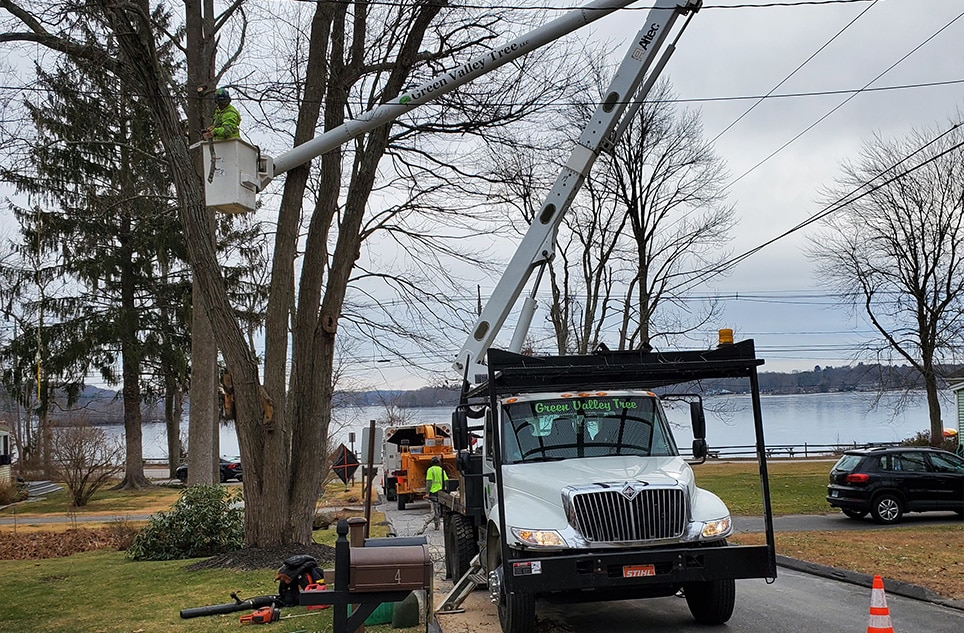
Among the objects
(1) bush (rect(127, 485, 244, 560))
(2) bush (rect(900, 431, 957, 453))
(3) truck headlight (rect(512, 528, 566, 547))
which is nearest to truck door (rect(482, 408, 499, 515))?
(3) truck headlight (rect(512, 528, 566, 547))

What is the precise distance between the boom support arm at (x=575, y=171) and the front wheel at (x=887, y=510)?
11163mm

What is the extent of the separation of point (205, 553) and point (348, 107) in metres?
8.63

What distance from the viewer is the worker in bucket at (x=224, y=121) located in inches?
452

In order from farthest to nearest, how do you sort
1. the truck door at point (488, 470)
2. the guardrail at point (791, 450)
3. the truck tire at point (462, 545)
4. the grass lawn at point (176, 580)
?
the guardrail at point (791, 450)
the truck tire at point (462, 545)
the grass lawn at point (176, 580)
the truck door at point (488, 470)

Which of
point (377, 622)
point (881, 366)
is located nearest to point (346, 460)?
point (377, 622)

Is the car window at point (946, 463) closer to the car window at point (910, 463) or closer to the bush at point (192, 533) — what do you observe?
the car window at point (910, 463)

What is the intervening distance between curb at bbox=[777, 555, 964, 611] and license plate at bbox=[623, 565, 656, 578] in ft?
8.37

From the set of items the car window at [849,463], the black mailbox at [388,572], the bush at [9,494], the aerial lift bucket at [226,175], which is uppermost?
the aerial lift bucket at [226,175]

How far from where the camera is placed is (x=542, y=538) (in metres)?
8.19

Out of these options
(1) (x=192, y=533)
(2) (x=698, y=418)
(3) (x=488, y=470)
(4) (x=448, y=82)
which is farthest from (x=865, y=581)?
(1) (x=192, y=533)

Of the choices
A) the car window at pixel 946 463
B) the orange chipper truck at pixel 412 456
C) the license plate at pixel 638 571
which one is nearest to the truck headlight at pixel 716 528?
the license plate at pixel 638 571

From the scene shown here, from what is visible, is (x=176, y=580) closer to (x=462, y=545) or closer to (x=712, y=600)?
(x=462, y=545)

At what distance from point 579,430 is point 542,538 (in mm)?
1831

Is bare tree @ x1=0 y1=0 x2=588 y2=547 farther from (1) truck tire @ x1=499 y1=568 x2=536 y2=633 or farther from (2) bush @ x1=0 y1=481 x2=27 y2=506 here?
(2) bush @ x1=0 y1=481 x2=27 y2=506
